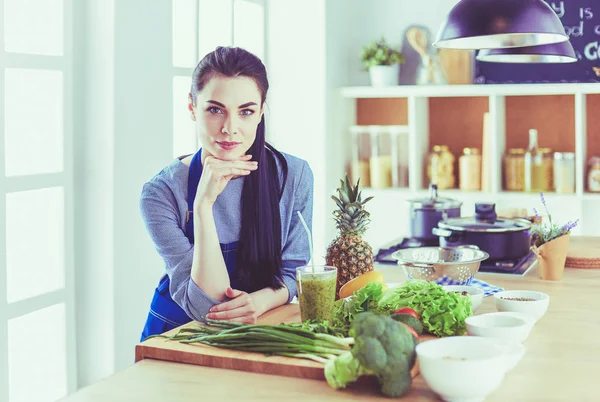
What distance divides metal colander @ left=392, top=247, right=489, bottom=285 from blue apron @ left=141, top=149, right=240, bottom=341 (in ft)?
1.67

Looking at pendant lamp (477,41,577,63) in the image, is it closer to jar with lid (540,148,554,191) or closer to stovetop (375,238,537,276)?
stovetop (375,238,537,276)

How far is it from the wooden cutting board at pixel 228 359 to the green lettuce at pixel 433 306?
0.13ft

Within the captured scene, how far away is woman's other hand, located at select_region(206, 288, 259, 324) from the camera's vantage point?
1.94m

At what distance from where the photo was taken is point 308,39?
4.65 meters

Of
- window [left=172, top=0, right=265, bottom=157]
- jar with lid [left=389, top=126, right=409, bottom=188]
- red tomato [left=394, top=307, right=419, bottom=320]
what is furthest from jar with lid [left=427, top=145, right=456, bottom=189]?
red tomato [left=394, top=307, right=419, bottom=320]

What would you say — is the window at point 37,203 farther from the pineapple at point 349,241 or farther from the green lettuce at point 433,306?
the green lettuce at point 433,306

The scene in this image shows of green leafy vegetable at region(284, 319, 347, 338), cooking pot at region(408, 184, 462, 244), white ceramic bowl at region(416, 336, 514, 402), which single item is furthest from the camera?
cooking pot at region(408, 184, 462, 244)

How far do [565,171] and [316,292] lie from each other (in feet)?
10.1

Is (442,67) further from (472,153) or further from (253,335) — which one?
(253,335)

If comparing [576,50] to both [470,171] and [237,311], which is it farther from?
[237,311]

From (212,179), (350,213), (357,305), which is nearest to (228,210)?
(212,179)

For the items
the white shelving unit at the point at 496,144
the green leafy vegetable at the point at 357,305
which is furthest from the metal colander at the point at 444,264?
the white shelving unit at the point at 496,144

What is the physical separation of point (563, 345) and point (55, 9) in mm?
2055

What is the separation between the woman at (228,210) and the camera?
2.07 m
